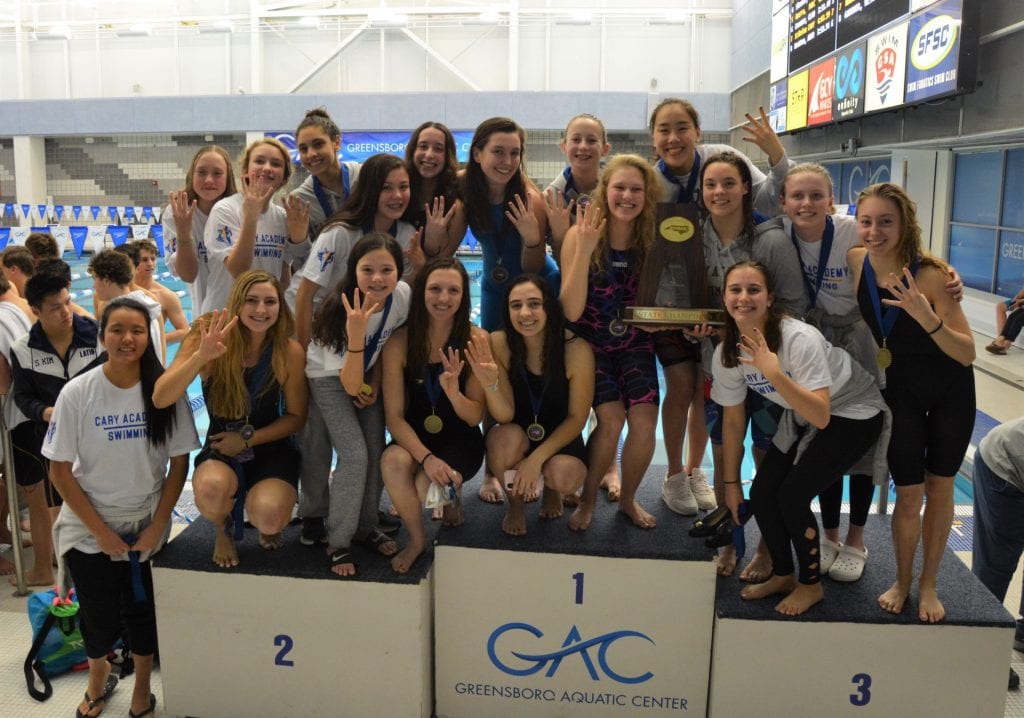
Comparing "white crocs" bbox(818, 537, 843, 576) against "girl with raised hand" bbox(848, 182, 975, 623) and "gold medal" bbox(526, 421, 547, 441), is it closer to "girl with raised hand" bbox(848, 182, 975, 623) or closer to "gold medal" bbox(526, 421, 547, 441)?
"girl with raised hand" bbox(848, 182, 975, 623)

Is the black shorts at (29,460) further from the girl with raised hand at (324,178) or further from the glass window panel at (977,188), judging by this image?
the glass window panel at (977,188)

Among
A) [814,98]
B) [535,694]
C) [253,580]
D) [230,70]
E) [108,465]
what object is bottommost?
[535,694]

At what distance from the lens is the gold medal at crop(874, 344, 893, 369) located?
9.20 feet

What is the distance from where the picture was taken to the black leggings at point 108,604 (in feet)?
9.25

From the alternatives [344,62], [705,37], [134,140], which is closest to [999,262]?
[705,37]

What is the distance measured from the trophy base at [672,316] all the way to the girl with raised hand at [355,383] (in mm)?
879

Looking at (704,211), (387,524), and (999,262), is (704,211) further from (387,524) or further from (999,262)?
(999,262)

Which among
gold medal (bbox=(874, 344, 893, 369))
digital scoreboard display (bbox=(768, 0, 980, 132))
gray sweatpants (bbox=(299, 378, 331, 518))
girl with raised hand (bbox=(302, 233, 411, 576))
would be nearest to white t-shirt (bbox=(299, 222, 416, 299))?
girl with raised hand (bbox=(302, 233, 411, 576))

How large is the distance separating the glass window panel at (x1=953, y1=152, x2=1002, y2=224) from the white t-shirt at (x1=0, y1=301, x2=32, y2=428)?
1002cm

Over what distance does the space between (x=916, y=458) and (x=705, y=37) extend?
734 inches

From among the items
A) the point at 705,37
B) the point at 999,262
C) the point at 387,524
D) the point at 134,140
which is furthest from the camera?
the point at 134,140

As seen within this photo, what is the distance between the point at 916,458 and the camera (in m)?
2.79

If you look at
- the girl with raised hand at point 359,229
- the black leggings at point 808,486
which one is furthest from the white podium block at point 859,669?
the girl with raised hand at point 359,229

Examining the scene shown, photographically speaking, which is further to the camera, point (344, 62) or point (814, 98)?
point (344, 62)
